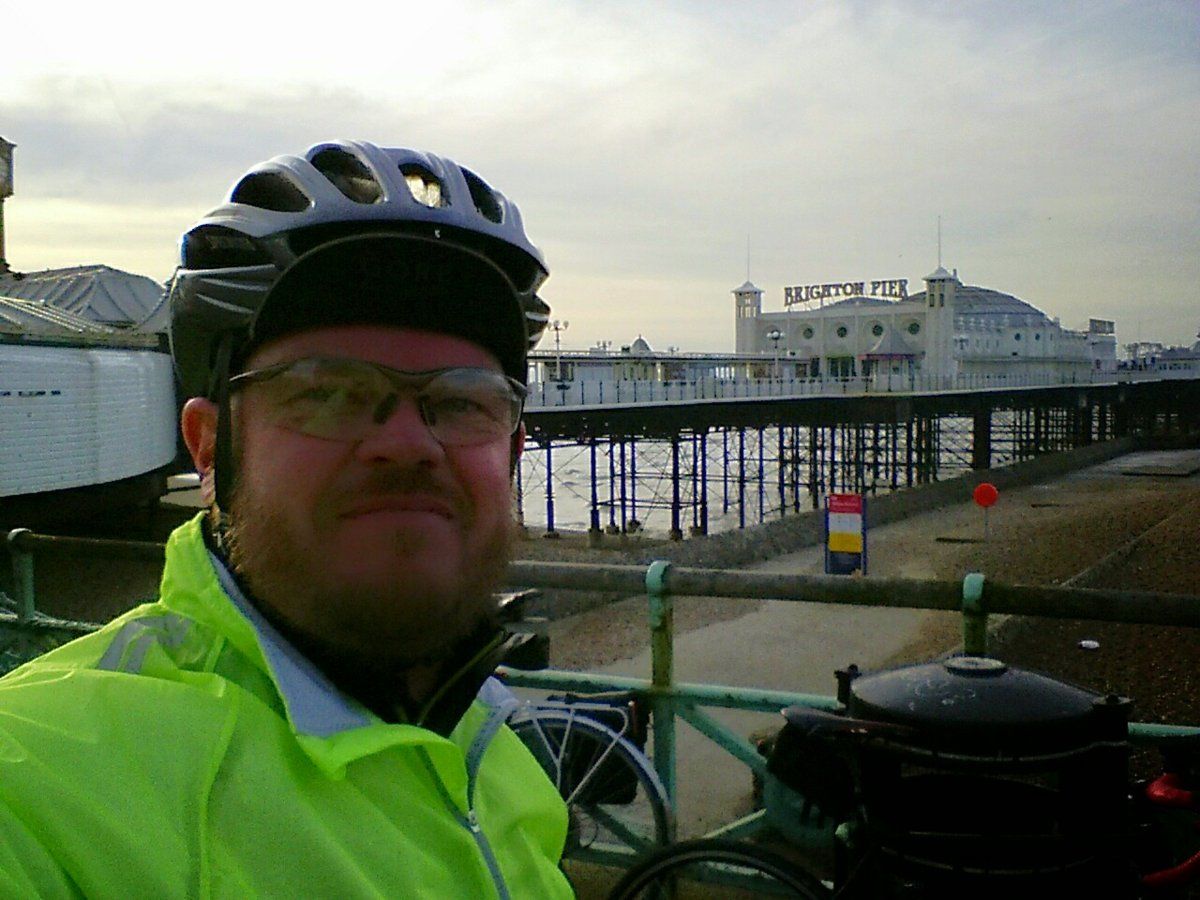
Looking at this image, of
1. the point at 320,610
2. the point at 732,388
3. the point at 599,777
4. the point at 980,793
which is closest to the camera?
the point at 320,610

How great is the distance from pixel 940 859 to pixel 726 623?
40.9 ft

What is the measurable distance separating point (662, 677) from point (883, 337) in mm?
61293

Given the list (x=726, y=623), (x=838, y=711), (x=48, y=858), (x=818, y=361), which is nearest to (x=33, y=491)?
(x=726, y=623)

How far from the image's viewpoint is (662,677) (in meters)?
3.13

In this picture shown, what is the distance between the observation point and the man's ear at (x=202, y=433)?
1502 millimetres

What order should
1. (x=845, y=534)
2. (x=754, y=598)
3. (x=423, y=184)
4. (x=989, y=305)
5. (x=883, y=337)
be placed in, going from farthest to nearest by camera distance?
(x=989, y=305) → (x=883, y=337) → (x=845, y=534) → (x=754, y=598) → (x=423, y=184)

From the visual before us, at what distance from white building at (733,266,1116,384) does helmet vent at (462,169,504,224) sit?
147 ft

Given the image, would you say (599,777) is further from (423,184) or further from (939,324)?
(939,324)

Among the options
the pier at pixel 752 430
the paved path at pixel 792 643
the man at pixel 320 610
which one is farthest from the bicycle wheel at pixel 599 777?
the pier at pixel 752 430

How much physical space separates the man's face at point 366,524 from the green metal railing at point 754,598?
160 cm

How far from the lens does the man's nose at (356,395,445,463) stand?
4.24 ft

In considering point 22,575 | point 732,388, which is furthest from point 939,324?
point 22,575

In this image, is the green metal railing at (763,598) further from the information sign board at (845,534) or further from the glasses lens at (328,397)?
the information sign board at (845,534)

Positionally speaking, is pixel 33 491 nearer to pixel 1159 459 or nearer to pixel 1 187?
pixel 1 187
